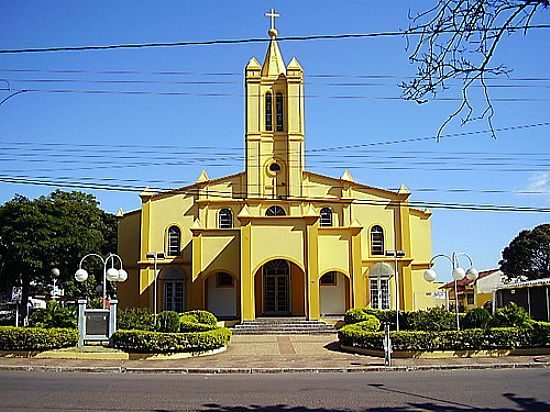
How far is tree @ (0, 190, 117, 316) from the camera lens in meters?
34.4

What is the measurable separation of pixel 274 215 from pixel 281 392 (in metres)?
22.0

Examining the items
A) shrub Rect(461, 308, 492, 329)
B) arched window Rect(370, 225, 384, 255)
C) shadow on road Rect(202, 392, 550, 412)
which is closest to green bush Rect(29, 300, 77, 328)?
shadow on road Rect(202, 392, 550, 412)

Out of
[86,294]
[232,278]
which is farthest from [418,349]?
[86,294]

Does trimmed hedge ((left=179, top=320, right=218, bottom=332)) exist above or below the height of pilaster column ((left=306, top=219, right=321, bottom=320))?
below

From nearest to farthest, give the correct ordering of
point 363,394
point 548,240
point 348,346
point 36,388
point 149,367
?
1. point 363,394
2. point 36,388
3. point 149,367
4. point 348,346
5. point 548,240

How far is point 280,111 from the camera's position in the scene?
36.3 m

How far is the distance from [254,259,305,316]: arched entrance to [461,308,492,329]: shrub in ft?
40.9

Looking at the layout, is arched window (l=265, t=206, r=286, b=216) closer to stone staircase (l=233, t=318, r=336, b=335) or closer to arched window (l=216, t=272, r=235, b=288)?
arched window (l=216, t=272, r=235, b=288)

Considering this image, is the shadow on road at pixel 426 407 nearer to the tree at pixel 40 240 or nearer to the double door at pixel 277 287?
the double door at pixel 277 287

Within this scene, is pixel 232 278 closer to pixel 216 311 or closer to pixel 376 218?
pixel 216 311

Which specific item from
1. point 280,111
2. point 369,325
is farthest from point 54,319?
point 280,111

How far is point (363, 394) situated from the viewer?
1230 centimetres

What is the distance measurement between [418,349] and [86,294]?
31.4 meters

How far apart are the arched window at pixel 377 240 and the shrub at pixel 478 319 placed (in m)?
13.4
